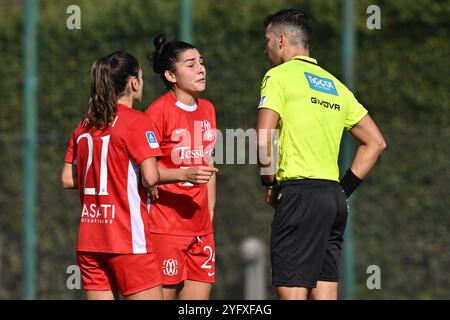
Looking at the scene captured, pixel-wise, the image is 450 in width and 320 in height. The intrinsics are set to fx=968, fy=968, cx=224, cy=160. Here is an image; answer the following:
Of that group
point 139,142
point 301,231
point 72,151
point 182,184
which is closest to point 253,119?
point 182,184

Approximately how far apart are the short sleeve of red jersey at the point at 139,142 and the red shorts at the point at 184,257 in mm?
820

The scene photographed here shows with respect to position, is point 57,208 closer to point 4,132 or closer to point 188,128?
point 4,132

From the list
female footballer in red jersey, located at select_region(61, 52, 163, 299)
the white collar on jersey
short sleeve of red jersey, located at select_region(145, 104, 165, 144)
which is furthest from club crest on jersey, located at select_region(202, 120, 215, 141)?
female footballer in red jersey, located at select_region(61, 52, 163, 299)

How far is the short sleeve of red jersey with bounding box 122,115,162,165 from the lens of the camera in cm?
542

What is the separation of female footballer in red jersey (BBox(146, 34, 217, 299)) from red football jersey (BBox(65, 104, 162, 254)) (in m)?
0.52

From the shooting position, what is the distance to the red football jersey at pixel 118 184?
5.45 meters

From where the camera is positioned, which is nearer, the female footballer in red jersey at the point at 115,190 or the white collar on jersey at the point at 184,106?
the female footballer in red jersey at the point at 115,190

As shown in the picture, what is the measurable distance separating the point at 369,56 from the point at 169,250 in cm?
470

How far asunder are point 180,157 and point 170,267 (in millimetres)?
692

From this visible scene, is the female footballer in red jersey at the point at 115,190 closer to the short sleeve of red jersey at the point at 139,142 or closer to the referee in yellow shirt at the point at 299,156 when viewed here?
the short sleeve of red jersey at the point at 139,142

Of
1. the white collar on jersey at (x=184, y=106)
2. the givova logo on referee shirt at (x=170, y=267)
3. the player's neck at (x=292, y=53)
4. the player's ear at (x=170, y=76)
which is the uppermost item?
the player's neck at (x=292, y=53)

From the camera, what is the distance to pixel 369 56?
1007 centimetres

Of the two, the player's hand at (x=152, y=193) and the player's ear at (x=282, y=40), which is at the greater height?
the player's ear at (x=282, y=40)

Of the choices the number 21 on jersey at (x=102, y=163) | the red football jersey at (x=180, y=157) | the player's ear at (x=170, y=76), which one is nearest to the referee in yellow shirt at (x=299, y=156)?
the red football jersey at (x=180, y=157)
